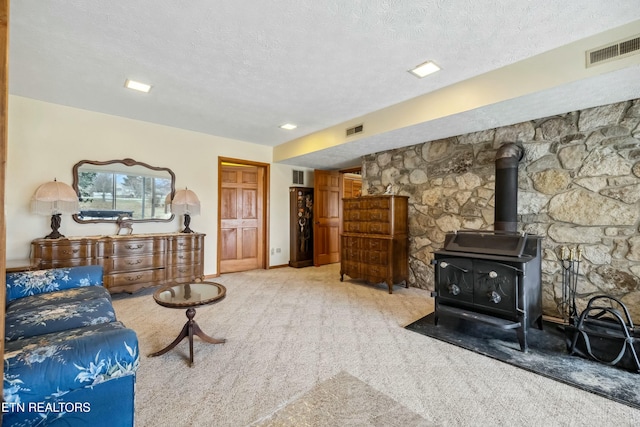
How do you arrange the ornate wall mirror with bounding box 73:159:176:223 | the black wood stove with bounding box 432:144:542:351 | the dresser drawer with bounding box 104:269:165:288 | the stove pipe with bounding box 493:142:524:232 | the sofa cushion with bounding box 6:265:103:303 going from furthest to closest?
the ornate wall mirror with bounding box 73:159:176:223
the dresser drawer with bounding box 104:269:165:288
the stove pipe with bounding box 493:142:524:232
the black wood stove with bounding box 432:144:542:351
the sofa cushion with bounding box 6:265:103:303

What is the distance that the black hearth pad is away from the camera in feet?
6.06

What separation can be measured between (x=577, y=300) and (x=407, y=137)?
256 cm

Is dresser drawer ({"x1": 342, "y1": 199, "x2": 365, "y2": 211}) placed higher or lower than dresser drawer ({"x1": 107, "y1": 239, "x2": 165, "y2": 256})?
higher

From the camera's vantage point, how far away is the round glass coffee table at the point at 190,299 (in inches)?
81.7

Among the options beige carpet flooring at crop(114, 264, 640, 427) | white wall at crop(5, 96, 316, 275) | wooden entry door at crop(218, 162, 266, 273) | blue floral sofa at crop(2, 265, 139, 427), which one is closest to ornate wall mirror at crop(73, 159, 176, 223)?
white wall at crop(5, 96, 316, 275)

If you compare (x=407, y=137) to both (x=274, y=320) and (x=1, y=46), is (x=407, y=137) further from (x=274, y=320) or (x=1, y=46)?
(x=1, y=46)

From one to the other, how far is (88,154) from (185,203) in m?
1.34

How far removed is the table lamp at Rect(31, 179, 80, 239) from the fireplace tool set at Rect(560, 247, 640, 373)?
526 centimetres

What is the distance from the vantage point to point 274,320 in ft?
9.96

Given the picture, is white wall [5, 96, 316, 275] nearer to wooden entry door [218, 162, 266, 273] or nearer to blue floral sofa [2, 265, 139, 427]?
wooden entry door [218, 162, 266, 273]

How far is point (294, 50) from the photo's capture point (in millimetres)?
2365

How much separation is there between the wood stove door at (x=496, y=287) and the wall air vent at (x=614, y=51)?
5.54 feet

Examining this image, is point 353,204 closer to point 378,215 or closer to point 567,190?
point 378,215

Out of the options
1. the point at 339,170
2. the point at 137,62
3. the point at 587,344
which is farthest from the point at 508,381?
the point at 339,170
